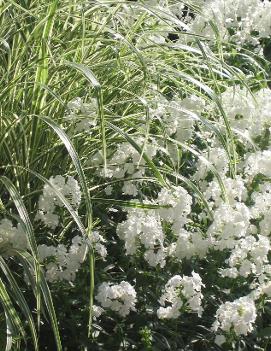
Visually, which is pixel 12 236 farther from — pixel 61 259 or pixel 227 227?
pixel 227 227

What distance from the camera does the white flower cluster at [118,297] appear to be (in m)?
2.30

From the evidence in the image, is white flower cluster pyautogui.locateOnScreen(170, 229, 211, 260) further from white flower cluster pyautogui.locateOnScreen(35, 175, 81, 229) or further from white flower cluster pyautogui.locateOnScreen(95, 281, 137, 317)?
white flower cluster pyautogui.locateOnScreen(35, 175, 81, 229)

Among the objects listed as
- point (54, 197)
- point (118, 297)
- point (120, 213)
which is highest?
point (54, 197)

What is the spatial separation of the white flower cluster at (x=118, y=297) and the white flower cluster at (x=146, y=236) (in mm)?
145

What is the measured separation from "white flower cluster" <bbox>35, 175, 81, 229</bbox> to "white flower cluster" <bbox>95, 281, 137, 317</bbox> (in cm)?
24

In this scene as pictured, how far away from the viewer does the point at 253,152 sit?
3109mm

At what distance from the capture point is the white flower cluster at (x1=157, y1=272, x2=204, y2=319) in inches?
91.8

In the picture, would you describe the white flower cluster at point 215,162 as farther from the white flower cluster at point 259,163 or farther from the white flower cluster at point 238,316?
the white flower cluster at point 238,316

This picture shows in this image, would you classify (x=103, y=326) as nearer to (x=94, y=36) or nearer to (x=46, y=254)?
(x=46, y=254)

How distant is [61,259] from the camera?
7.59ft

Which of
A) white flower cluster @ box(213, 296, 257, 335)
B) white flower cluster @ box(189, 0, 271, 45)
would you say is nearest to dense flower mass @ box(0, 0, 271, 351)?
white flower cluster @ box(213, 296, 257, 335)

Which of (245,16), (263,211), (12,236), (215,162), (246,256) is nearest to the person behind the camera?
(12,236)

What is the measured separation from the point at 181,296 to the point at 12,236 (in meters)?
0.51

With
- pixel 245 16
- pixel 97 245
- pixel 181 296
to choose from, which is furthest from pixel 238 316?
pixel 245 16
